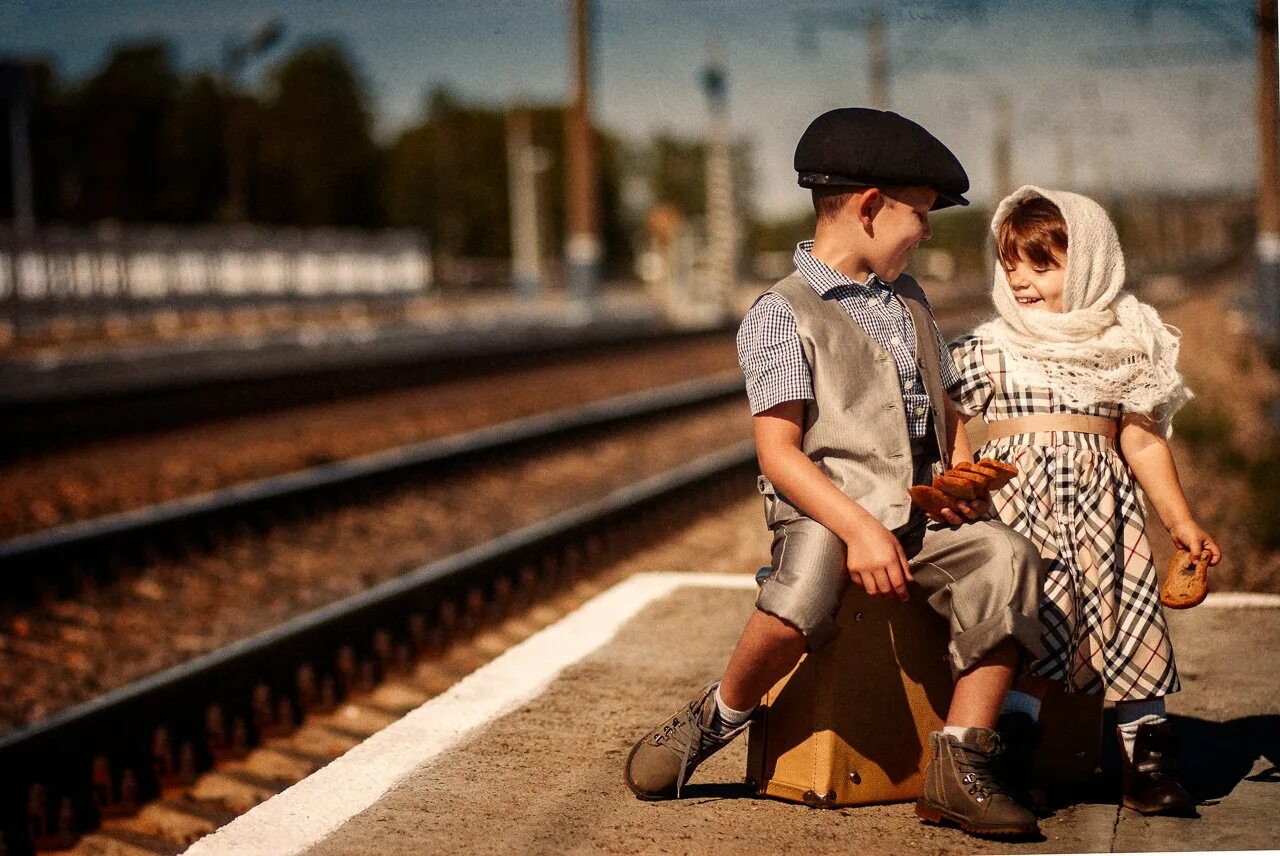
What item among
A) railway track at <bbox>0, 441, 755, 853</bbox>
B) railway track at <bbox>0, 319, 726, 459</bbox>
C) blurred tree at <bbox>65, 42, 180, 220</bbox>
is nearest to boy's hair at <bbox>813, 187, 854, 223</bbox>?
railway track at <bbox>0, 441, 755, 853</bbox>

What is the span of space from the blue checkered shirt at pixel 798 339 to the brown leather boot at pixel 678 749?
63cm

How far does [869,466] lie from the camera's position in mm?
2992

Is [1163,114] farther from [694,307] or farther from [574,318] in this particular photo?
[694,307]

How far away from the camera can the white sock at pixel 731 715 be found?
3127 mm

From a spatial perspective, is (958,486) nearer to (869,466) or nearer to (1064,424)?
(869,466)

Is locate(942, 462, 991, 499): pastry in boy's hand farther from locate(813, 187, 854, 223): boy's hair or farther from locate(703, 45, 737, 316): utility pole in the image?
locate(703, 45, 737, 316): utility pole

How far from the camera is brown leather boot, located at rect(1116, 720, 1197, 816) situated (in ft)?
10.4

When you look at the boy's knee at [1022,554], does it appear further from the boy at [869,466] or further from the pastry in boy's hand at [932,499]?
the pastry in boy's hand at [932,499]

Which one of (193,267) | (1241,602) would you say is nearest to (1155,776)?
(1241,602)

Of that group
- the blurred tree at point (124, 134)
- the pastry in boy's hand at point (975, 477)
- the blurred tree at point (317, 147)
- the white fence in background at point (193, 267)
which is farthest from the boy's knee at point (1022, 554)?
the blurred tree at point (317, 147)

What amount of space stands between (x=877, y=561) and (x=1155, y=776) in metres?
0.84

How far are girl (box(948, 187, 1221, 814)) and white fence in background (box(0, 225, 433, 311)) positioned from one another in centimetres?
1855

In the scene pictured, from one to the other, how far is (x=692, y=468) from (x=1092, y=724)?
22.7 feet

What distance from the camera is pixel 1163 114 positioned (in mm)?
6516
